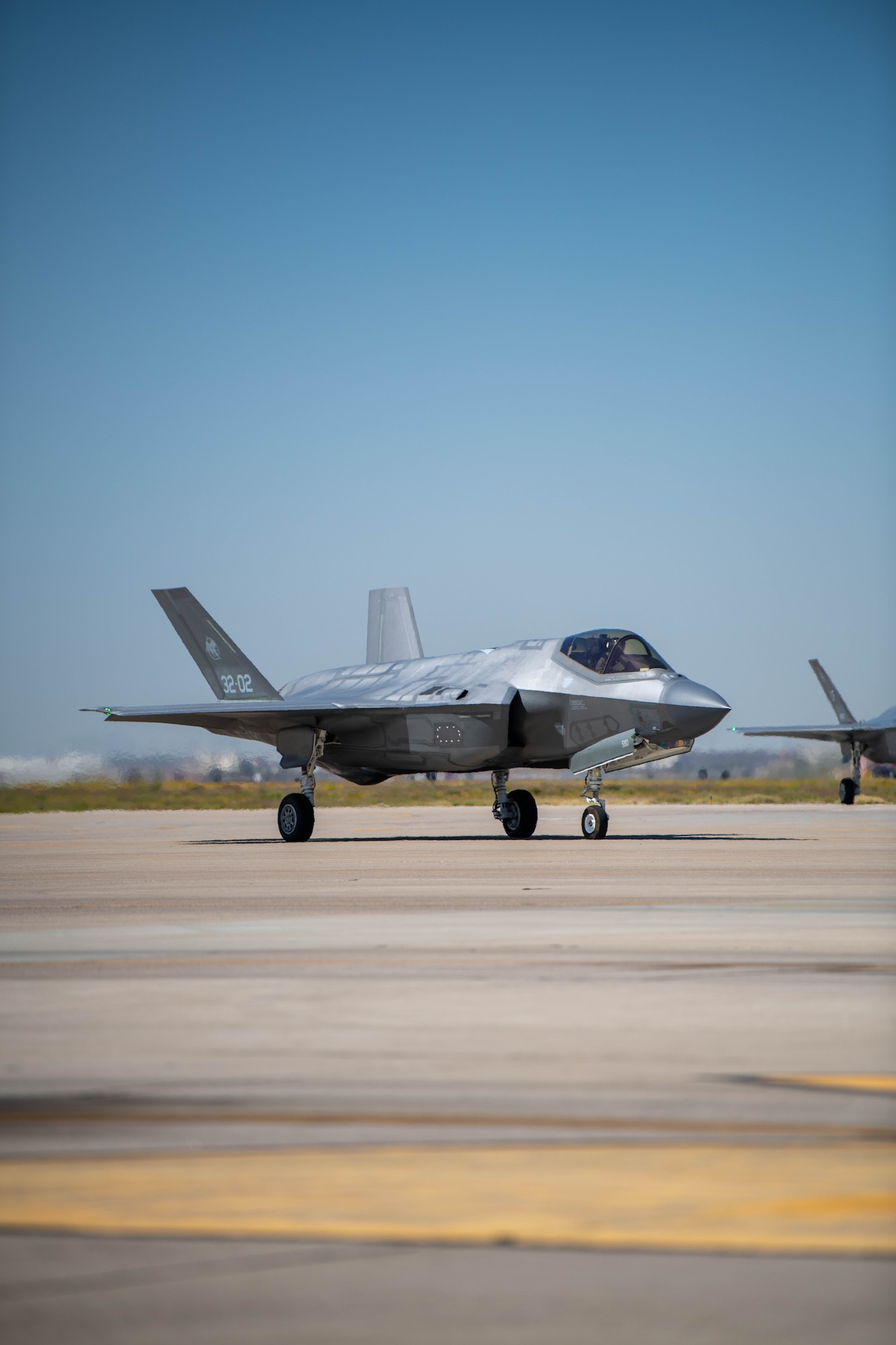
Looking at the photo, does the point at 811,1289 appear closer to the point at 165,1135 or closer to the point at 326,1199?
the point at 326,1199

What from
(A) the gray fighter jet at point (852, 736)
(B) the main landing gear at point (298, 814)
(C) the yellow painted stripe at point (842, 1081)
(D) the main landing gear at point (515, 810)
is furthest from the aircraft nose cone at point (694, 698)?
(A) the gray fighter jet at point (852, 736)

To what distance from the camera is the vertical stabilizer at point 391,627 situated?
1492 inches

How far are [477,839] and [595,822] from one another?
3.42m

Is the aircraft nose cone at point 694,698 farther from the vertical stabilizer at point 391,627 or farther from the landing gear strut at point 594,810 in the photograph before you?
the vertical stabilizer at point 391,627

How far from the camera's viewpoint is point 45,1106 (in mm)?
5453

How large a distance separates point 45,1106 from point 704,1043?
255cm

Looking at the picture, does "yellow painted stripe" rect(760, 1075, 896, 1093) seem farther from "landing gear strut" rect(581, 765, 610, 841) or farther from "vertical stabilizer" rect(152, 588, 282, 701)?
"vertical stabilizer" rect(152, 588, 282, 701)

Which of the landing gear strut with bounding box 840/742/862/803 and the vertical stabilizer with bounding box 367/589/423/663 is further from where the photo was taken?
the landing gear strut with bounding box 840/742/862/803

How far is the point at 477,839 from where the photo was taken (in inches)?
1153

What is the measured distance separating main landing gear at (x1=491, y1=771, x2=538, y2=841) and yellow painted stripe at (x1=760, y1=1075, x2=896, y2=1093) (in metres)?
22.1

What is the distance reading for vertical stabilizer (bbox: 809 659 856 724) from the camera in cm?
6328

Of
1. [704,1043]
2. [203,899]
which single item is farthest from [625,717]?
[704,1043]

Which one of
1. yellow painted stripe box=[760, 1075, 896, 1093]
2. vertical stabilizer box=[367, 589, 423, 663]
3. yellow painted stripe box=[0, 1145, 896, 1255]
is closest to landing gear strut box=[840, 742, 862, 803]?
vertical stabilizer box=[367, 589, 423, 663]

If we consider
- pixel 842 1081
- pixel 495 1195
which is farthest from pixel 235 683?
pixel 495 1195
